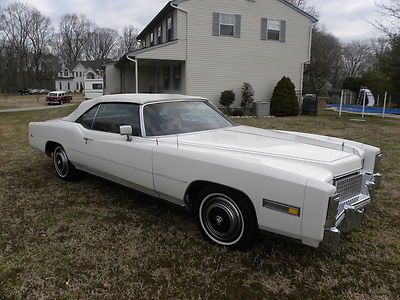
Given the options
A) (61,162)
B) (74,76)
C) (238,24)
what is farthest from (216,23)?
(74,76)

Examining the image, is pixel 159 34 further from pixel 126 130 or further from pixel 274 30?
pixel 126 130

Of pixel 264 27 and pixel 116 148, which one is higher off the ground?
pixel 264 27

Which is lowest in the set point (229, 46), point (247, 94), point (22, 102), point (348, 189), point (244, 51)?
point (22, 102)

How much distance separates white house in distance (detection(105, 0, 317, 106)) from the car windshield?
12330 mm

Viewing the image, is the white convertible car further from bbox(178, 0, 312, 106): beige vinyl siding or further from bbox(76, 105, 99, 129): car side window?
bbox(178, 0, 312, 106): beige vinyl siding

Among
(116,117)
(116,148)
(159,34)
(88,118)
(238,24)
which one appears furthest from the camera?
(159,34)

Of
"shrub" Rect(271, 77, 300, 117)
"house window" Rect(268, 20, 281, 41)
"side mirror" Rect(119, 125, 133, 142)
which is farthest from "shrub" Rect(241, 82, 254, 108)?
"side mirror" Rect(119, 125, 133, 142)

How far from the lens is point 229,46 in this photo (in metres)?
17.5

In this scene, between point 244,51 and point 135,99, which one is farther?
point 244,51

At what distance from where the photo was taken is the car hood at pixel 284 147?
9.45 feet

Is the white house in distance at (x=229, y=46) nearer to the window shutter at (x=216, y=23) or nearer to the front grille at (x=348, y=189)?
the window shutter at (x=216, y=23)

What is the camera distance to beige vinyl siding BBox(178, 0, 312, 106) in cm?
1684

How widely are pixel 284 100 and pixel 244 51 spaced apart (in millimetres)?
3376

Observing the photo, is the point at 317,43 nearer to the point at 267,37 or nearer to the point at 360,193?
the point at 267,37
